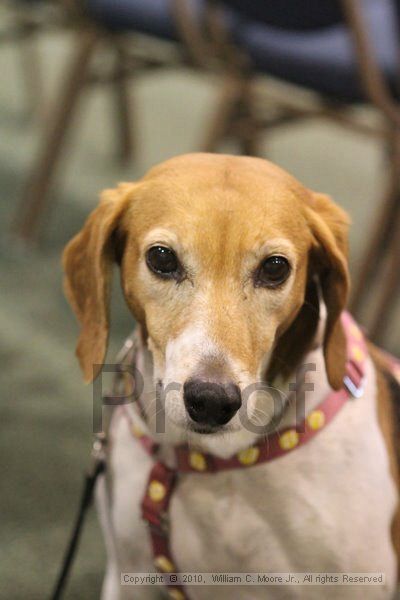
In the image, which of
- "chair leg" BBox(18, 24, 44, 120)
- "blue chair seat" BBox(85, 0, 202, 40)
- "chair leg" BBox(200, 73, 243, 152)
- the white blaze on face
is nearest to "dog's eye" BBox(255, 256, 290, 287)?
the white blaze on face

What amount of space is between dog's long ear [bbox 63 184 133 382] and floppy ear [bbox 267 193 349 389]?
0.23 m

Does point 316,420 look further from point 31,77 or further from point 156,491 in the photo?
point 31,77

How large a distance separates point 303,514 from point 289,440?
3.5 inches

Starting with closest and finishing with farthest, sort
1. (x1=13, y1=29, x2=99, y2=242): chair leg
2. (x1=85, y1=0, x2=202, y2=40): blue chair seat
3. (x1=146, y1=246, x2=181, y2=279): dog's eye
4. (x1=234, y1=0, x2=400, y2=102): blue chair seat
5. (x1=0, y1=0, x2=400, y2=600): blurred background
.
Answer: (x1=146, y1=246, x2=181, y2=279): dog's eye < (x1=0, y1=0, x2=400, y2=600): blurred background < (x1=234, y1=0, x2=400, y2=102): blue chair seat < (x1=85, y1=0, x2=202, y2=40): blue chair seat < (x1=13, y1=29, x2=99, y2=242): chair leg

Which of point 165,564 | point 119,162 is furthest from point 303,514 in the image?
point 119,162

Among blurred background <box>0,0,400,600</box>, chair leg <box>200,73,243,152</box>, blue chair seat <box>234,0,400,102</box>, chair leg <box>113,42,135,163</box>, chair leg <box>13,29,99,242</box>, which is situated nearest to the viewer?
blurred background <box>0,0,400,600</box>

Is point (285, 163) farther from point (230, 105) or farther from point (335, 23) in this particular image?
point (335, 23)

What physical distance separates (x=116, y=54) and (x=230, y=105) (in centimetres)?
72

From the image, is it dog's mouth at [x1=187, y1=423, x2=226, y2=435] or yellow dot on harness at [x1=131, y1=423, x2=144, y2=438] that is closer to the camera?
dog's mouth at [x1=187, y1=423, x2=226, y2=435]

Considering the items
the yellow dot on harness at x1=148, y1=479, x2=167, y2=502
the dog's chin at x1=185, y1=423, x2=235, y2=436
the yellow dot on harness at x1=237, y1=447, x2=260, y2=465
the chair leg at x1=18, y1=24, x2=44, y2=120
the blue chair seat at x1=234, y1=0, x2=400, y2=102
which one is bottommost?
the chair leg at x1=18, y1=24, x2=44, y2=120

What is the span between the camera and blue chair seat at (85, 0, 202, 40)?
2.38 metres

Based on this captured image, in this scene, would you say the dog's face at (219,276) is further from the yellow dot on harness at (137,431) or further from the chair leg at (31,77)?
the chair leg at (31,77)

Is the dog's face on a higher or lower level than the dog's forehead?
lower

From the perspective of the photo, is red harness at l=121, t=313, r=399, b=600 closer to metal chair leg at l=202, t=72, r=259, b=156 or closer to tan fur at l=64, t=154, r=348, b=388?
tan fur at l=64, t=154, r=348, b=388
